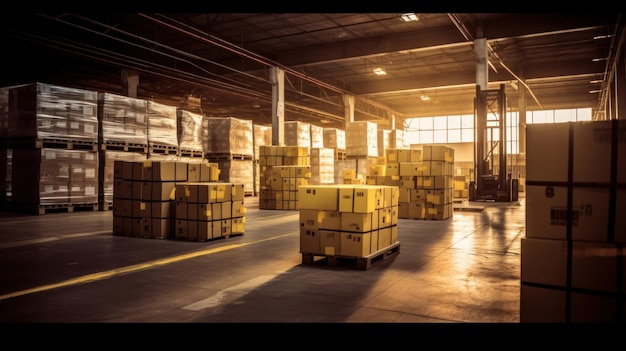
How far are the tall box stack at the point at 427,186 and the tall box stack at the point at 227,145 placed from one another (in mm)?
6125

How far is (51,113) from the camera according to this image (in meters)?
9.91

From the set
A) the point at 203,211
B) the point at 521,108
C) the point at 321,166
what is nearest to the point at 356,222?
the point at 203,211

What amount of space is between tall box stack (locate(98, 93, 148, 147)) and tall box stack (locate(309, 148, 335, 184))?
6.78m

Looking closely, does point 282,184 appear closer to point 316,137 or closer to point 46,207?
point 46,207

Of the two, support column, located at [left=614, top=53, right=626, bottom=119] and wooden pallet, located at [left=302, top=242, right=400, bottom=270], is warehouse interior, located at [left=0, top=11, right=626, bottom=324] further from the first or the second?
support column, located at [left=614, top=53, right=626, bottom=119]

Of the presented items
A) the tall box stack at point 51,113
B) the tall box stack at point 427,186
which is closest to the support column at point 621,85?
the tall box stack at point 427,186

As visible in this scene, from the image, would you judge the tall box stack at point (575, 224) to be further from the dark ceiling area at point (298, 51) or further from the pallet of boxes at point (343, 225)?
the dark ceiling area at point (298, 51)

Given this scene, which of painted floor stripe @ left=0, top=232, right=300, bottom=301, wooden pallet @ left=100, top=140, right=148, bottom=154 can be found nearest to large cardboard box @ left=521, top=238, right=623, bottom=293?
painted floor stripe @ left=0, top=232, right=300, bottom=301

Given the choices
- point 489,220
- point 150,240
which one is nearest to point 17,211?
point 150,240

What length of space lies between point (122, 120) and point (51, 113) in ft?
5.54

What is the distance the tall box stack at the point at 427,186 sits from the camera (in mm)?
10430

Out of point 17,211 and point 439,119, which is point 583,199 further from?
point 439,119

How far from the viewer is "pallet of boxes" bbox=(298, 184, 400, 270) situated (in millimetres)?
5094

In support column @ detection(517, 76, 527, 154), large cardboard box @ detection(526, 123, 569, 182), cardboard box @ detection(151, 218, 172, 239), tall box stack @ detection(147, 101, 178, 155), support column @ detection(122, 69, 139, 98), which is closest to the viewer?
large cardboard box @ detection(526, 123, 569, 182)
